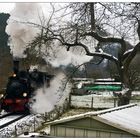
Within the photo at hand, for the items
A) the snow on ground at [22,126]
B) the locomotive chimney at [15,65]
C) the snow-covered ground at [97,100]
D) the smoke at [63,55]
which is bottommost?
the snow on ground at [22,126]

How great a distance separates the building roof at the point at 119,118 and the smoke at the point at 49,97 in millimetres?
4036

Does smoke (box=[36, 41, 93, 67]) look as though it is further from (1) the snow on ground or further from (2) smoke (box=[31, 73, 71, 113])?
(1) the snow on ground

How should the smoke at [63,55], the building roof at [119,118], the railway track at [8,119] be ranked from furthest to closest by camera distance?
the railway track at [8,119] → the smoke at [63,55] → the building roof at [119,118]

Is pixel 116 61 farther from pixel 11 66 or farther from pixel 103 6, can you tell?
pixel 11 66

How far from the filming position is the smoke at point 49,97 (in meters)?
10.2

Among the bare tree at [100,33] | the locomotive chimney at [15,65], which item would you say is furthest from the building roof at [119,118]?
the locomotive chimney at [15,65]

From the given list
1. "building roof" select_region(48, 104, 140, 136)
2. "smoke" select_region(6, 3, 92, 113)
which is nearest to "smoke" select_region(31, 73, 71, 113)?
"smoke" select_region(6, 3, 92, 113)

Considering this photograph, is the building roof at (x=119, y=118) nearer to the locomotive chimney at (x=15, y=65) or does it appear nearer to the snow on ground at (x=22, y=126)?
the snow on ground at (x=22, y=126)

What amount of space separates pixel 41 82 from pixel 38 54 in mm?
2876

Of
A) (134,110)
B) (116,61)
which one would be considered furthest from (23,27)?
(134,110)

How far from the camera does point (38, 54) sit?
8070 millimetres

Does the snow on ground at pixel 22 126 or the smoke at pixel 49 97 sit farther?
the smoke at pixel 49 97

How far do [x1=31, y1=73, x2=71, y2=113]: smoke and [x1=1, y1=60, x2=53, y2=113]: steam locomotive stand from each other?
0.63 feet

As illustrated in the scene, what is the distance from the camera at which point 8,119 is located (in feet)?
30.5
